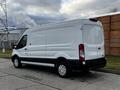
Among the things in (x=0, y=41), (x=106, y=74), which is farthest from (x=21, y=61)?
(x=0, y=41)

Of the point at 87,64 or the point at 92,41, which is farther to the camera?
the point at 92,41

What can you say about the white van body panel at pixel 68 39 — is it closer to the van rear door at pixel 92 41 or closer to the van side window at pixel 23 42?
the van rear door at pixel 92 41

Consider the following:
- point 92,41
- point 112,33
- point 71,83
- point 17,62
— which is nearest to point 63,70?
point 71,83

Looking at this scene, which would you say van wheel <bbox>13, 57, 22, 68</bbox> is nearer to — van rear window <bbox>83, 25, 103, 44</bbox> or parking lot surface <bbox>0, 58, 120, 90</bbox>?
parking lot surface <bbox>0, 58, 120, 90</bbox>

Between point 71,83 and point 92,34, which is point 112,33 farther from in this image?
point 71,83

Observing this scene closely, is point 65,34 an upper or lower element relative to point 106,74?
upper

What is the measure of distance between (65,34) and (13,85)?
9.85 feet

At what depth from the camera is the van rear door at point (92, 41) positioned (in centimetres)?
809

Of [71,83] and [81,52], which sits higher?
[81,52]

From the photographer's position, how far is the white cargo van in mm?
8008

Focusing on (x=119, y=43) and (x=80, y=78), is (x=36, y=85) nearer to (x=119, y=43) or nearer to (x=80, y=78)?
(x=80, y=78)

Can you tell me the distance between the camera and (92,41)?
838cm

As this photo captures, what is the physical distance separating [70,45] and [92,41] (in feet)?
3.11

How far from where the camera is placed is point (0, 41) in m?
Result: 34.1
